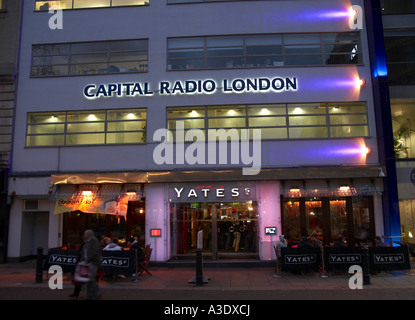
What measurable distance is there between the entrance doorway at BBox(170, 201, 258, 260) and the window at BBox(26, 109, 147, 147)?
401cm

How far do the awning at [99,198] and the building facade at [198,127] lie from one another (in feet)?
0.17

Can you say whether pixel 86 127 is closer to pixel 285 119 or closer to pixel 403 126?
pixel 285 119

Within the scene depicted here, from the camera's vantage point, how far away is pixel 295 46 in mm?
16406

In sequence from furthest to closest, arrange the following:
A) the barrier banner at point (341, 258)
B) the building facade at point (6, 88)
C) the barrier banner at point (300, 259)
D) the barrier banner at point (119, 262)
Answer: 1. the building facade at point (6, 88)
2. the barrier banner at point (300, 259)
3. the barrier banner at point (341, 258)
4. the barrier banner at point (119, 262)

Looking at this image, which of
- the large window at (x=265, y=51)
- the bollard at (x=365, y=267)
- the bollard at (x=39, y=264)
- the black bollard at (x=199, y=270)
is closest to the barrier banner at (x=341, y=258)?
the bollard at (x=365, y=267)

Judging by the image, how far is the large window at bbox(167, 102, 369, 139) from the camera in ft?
52.0

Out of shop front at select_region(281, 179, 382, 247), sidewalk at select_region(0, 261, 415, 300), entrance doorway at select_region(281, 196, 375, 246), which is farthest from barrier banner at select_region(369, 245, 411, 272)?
entrance doorway at select_region(281, 196, 375, 246)

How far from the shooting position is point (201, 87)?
16047 mm

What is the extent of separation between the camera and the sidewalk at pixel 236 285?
996 cm

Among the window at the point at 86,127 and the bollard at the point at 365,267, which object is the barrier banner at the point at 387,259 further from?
the window at the point at 86,127

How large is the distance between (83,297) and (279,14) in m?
14.1

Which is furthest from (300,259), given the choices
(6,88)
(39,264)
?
(6,88)

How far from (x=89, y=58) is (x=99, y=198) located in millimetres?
6708
